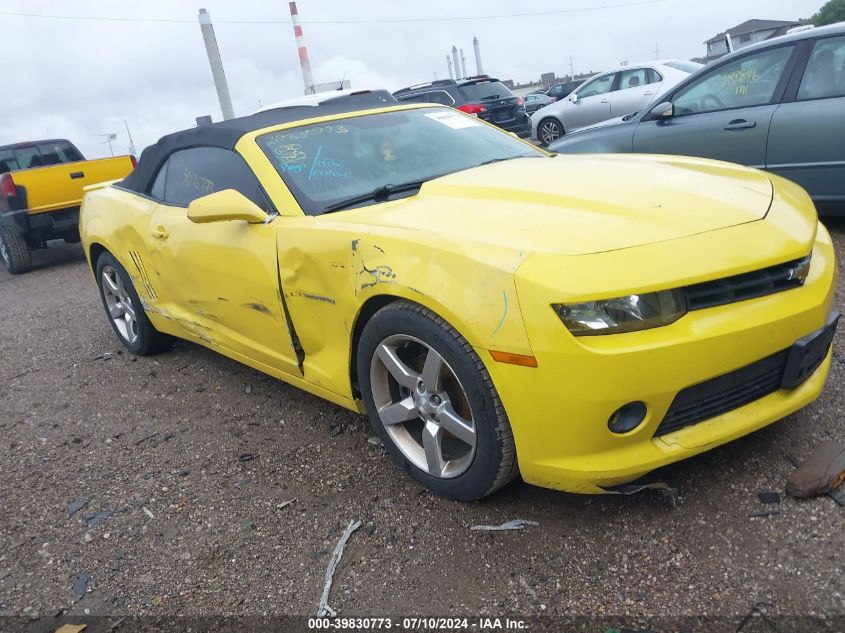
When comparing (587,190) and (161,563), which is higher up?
(587,190)

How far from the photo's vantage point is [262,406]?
12.1 ft

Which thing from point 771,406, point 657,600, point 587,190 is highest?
point 587,190

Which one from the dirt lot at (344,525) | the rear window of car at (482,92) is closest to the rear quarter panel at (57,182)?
the dirt lot at (344,525)

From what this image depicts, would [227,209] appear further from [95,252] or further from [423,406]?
[95,252]

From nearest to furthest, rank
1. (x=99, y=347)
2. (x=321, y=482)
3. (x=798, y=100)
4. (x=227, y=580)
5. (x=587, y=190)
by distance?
(x=227, y=580), (x=587, y=190), (x=321, y=482), (x=798, y=100), (x=99, y=347)

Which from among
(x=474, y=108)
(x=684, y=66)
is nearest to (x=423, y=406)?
(x=684, y=66)

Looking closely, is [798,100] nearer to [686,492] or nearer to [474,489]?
[686,492]

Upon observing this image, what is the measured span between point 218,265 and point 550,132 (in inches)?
451

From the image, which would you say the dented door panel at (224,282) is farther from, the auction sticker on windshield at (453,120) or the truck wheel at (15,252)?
the truck wheel at (15,252)

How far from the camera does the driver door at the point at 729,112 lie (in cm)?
493

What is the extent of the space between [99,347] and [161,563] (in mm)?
3112

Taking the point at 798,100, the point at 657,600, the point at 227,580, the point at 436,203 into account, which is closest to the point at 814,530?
the point at 657,600

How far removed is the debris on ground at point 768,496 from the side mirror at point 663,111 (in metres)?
3.93

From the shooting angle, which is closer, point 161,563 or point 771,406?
point 771,406
